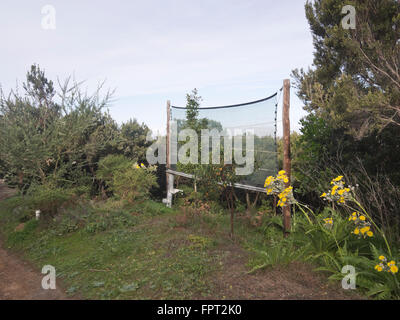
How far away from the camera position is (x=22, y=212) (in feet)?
24.0

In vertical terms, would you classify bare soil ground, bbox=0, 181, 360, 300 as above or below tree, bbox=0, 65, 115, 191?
below

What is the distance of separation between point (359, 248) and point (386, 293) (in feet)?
2.65

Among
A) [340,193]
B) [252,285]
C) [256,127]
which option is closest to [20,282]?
[252,285]

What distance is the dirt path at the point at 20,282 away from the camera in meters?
3.52

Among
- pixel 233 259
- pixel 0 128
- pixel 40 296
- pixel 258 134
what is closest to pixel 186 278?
pixel 233 259

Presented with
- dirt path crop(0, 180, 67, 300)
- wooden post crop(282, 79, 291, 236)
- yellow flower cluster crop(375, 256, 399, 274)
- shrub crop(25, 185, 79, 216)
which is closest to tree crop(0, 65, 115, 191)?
shrub crop(25, 185, 79, 216)

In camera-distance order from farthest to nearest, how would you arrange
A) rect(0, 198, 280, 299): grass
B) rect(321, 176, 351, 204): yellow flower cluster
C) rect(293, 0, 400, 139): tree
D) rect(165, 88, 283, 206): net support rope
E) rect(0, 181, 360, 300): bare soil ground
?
1. rect(165, 88, 283, 206): net support rope
2. rect(293, 0, 400, 139): tree
3. rect(0, 198, 280, 299): grass
4. rect(321, 176, 351, 204): yellow flower cluster
5. rect(0, 181, 360, 300): bare soil ground

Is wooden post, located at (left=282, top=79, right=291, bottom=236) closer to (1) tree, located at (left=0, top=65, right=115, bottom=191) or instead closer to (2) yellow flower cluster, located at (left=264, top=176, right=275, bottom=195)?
(2) yellow flower cluster, located at (left=264, top=176, right=275, bottom=195)

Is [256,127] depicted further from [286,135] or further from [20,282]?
[20,282]

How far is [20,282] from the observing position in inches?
159

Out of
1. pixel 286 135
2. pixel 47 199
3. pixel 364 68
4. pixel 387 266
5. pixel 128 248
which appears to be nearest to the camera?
pixel 387 266

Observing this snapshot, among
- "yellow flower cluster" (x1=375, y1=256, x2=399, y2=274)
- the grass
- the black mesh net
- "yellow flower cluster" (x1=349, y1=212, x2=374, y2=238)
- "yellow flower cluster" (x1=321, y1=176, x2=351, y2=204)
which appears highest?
the black mesh net

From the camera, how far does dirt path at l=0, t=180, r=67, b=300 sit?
3518mm

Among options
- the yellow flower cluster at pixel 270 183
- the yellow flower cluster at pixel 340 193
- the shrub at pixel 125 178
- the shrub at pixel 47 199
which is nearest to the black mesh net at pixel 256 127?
the yellow flower cluster at pixel 270 183
